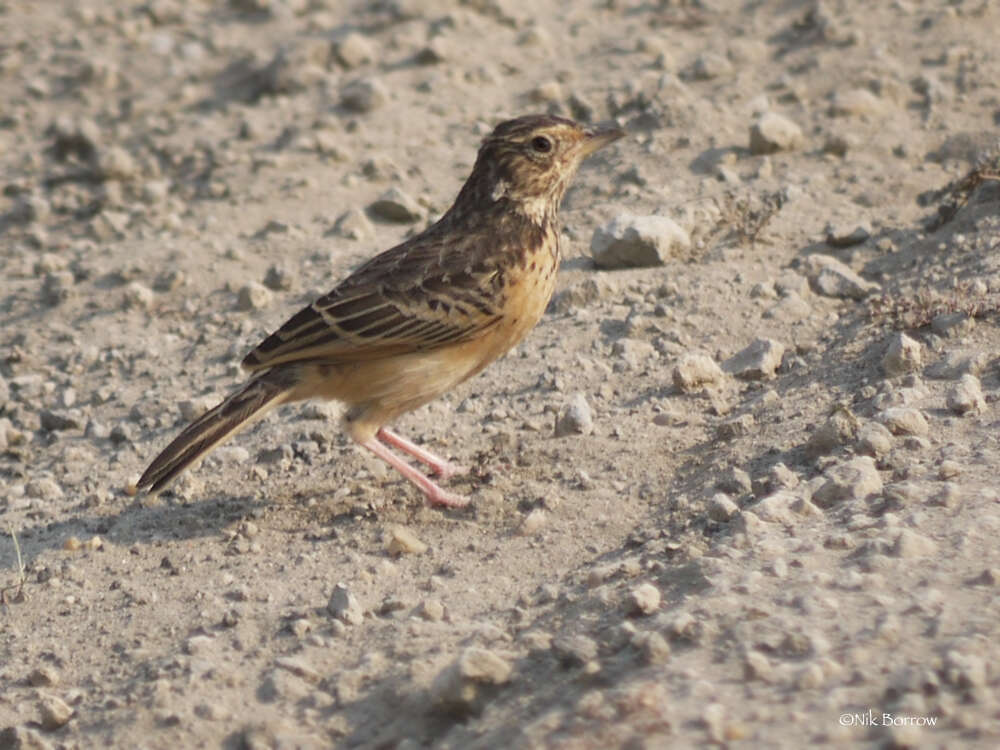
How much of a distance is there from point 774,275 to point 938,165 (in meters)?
1.90

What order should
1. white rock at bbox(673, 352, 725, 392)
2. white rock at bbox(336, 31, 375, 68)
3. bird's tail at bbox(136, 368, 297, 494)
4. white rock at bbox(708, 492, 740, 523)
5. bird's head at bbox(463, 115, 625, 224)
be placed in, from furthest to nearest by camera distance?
1. white rock at bbox(336, 31, 375, 68)
2. white rock at bbox(673, 352, 725, 392)
3. bird's head at bbox(463, 115, 625, 224)
4. bird's tail at bbox(136, 368, 297, 494)
5. white rock at bbox(708, 492, 740, 523)

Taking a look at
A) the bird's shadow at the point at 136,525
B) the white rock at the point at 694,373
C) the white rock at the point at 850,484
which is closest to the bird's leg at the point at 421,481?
the bird's shadow at the point at 136,525

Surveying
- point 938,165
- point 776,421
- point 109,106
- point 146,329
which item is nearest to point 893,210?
point 938,165

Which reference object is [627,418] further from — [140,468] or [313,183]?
[313,183]

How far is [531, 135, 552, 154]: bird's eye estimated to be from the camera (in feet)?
26.4

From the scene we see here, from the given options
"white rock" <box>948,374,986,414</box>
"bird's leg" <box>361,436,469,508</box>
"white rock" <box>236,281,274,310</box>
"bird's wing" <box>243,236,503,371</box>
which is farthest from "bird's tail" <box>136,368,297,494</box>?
"white rock" <box>948,374,986,414</box>

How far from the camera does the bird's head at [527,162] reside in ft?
26.5

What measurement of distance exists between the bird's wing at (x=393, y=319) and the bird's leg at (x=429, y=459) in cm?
65

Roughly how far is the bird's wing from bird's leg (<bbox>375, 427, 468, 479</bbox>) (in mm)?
651

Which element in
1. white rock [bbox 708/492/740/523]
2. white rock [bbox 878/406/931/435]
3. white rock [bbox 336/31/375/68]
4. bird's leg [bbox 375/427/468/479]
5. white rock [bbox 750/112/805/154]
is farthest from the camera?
white rock [bbox 336/31/375/68]

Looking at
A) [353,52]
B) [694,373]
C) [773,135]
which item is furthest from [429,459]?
[353,52]

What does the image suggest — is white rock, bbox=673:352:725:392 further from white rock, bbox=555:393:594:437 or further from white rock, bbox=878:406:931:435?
white rock, bbox=878:406:931:435

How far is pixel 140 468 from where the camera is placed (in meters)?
8.41

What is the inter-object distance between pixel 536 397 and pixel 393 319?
1158mm
